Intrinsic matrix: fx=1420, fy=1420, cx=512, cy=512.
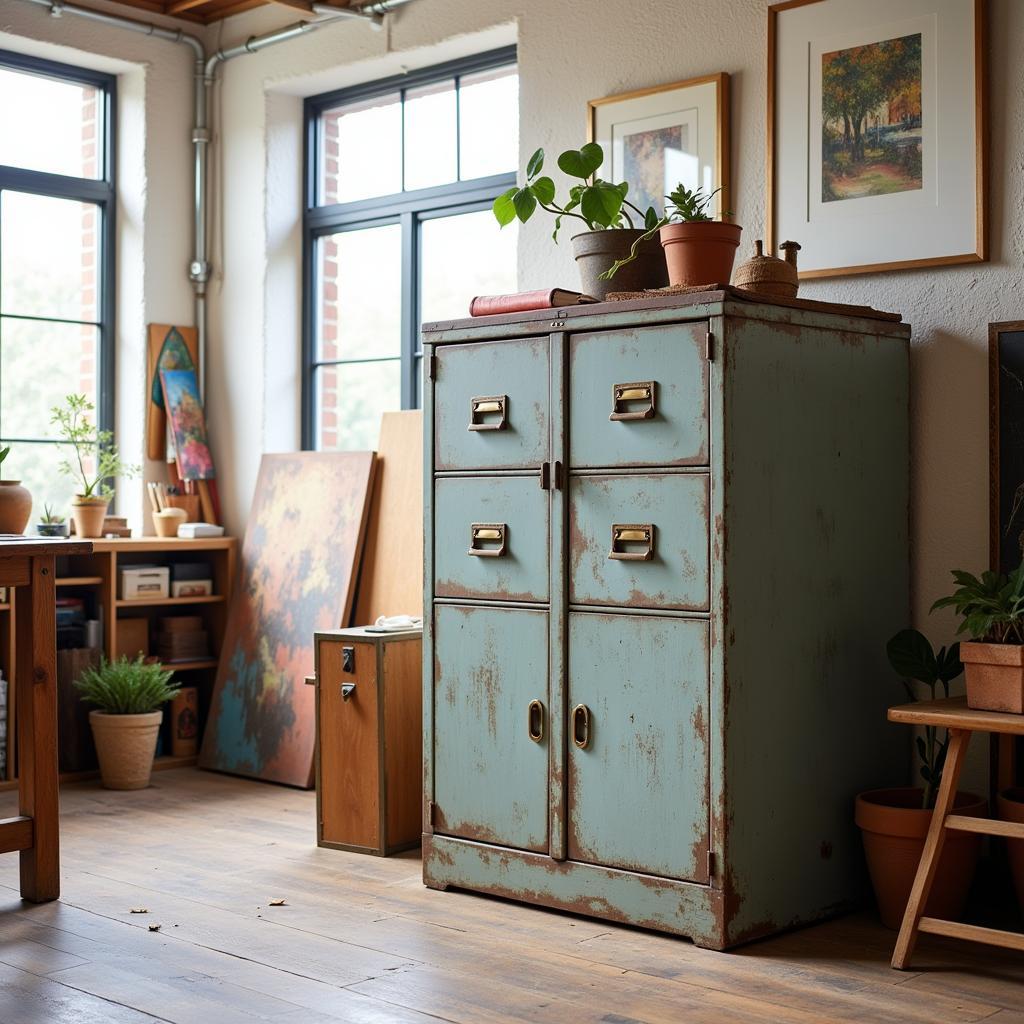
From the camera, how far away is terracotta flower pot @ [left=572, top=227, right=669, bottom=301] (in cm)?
392

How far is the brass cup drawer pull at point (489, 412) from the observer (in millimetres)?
3838

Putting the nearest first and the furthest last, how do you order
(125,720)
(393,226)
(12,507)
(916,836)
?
(916,836)
(12,507)
(125,720)
(393,226)

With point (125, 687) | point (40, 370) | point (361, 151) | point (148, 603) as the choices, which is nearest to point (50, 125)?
point (40, 370)

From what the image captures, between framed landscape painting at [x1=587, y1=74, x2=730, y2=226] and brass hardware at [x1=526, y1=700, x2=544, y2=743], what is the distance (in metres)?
1.64

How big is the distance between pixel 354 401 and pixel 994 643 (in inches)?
133

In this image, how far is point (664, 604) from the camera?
349 centimetres

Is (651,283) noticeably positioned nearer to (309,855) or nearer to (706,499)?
(706,499)

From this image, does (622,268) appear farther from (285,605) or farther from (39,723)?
(285,605)

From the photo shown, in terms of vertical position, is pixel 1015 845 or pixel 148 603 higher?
pixel 148 603

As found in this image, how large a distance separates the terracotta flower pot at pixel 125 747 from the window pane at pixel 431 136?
2394mm

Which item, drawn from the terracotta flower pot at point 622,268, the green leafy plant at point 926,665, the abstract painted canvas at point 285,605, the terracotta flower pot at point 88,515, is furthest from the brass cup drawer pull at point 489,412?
the terracotta flower pot at point 88,515

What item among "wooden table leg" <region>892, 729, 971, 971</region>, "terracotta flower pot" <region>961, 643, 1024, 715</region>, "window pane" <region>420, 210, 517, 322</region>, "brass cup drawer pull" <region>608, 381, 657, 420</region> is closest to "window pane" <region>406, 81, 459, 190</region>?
"window pane" <region>420, 210, 517, 322</region>

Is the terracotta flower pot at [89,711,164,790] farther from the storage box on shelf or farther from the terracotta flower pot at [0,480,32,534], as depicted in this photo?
the terracotta flower pot at [0,480,32,534]

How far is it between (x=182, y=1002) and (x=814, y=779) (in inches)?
64.1
